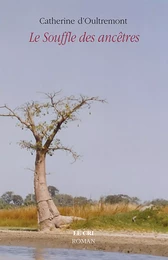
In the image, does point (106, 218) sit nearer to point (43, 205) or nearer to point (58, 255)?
point (43, 205)

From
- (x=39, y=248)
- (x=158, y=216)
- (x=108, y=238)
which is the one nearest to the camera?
(x=39, y=248)

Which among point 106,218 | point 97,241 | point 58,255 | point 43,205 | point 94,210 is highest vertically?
point 94,210

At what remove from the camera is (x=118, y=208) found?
2431 cm

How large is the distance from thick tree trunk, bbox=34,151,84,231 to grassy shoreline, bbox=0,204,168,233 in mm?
452

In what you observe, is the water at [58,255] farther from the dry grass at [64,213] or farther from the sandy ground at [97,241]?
the dry grass at [64,213]

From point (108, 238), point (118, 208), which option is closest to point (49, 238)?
point (108, 238)

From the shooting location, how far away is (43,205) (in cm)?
2094

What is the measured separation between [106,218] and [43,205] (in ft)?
6.59

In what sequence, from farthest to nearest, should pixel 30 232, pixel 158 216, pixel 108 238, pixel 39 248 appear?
pixel 158 216 < pixel 30 232 < pixel 108 238 < pixel 39 248

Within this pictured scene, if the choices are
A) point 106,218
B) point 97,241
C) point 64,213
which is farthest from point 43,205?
point 97,241

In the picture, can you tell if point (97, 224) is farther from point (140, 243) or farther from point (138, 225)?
point (140, 243)

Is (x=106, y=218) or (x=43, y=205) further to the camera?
(x=106, y=218)

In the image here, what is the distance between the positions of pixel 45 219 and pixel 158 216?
11.7 feet

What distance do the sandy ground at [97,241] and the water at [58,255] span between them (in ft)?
2.21
